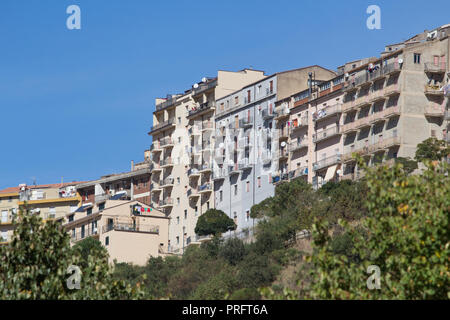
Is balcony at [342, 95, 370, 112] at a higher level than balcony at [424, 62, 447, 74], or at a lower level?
lower

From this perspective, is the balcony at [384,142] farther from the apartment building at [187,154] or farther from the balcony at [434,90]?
the apartment building at [187,154]

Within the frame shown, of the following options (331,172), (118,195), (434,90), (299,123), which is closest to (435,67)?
(434,90)

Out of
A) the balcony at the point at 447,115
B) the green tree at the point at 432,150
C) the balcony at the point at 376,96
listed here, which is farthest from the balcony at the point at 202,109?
the green tree at the point at 432,150

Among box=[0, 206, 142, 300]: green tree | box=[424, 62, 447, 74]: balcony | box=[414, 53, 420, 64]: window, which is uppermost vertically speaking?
box=[414, 53, 420, 64]: window

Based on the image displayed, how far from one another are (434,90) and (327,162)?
1327 centimetres

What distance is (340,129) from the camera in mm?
99625

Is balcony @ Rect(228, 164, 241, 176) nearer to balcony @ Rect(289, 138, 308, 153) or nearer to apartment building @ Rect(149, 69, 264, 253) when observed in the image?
apartment building @ Rect(149, 69, 264, 253)

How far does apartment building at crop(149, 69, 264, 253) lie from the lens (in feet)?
389

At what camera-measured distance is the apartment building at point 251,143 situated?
109 metres

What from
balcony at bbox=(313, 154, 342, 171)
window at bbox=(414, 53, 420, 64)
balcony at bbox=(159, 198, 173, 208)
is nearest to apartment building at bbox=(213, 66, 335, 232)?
balcony at bbox=(313, 154, 342, 171)

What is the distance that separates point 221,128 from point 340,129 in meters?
21.8

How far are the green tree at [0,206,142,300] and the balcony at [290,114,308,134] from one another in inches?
2621

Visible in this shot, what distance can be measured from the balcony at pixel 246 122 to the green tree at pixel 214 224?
10025mm
